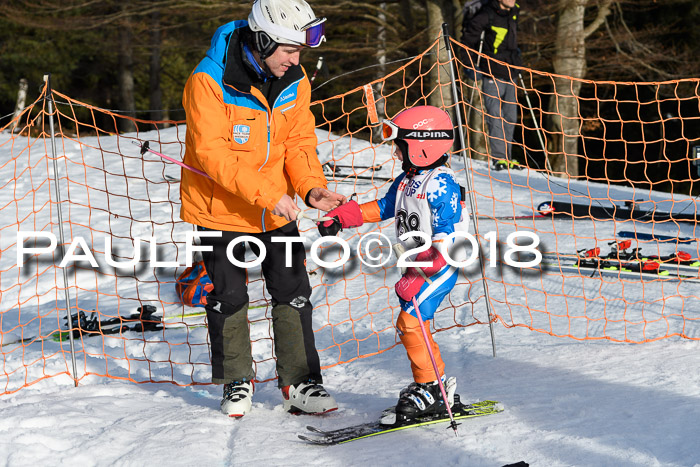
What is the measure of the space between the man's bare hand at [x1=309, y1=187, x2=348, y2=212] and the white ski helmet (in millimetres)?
672

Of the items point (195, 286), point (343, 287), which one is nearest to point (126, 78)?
point (195, 286)

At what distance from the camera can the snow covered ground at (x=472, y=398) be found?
3.01m

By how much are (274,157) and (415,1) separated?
49.7ft

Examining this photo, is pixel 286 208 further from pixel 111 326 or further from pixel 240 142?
pixel 111 326

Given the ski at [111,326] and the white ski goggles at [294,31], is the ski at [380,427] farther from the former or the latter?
the ski at [111,326]

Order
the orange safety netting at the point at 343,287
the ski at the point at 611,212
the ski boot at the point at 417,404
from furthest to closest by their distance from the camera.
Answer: the ski at the point at 611,212, the orange safety netting at the point at 343,287, the ski boot at the point at 417,404

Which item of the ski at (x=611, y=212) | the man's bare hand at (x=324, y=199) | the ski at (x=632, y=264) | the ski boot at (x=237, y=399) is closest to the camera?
the man's bare hand at (x=324, y=199)

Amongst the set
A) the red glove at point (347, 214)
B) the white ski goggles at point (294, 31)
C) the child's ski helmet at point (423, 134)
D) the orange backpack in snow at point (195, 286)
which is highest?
the white ski goggles at point (294, 31)

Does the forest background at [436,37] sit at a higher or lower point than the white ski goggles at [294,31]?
higher

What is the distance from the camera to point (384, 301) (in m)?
5.61

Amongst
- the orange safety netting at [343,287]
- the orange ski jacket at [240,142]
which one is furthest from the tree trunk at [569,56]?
the orange ski jacket at [240,142]

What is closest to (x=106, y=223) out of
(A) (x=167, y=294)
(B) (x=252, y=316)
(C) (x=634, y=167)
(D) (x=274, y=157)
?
(A) (x=167, y=294)

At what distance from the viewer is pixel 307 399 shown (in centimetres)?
366

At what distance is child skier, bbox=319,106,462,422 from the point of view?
3307 millimetres
